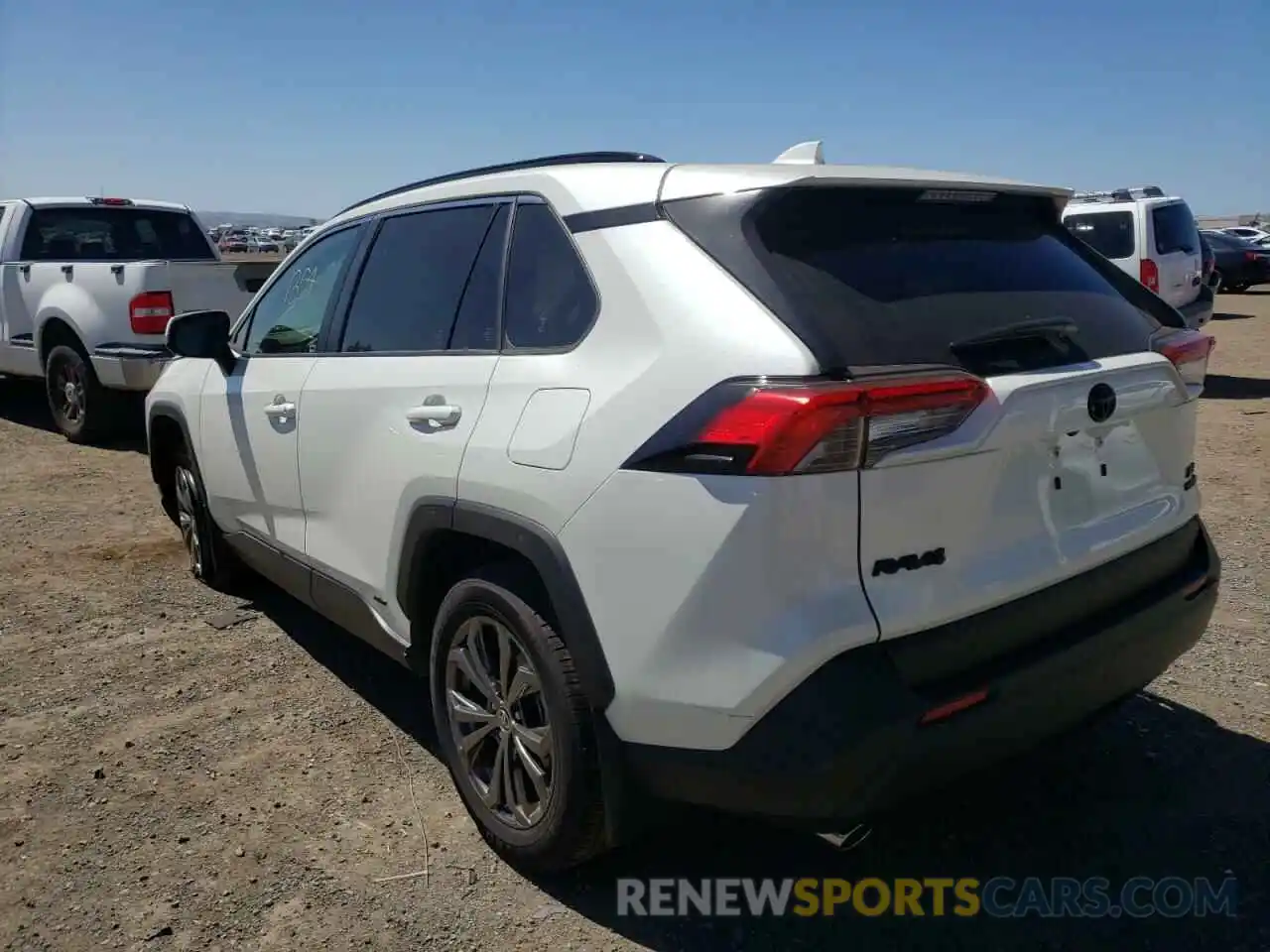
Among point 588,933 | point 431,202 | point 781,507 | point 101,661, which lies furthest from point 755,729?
point 101,661

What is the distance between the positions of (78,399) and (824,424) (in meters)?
8.27

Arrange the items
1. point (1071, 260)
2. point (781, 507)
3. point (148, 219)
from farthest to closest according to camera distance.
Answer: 1. point (148, 219)
2. point (1071, 260)
3. point (781, 507)

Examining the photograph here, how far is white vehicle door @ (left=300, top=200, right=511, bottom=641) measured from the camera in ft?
9.46

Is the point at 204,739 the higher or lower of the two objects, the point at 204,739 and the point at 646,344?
the lower

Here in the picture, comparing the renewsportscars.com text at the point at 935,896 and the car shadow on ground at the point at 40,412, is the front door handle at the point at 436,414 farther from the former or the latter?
the car shadow on ground at the point at 40,412

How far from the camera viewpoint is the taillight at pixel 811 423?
79.4 inches

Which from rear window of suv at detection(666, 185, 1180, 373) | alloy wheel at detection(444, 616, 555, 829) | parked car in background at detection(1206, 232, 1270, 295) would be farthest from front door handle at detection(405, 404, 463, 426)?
parked car in background at detection(1206, 232, 1270, 295)

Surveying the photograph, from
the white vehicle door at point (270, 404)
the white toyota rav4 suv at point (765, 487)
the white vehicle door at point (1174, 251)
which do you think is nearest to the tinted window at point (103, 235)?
the white vehicle door at point (270, 404)

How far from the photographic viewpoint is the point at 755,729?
211cm

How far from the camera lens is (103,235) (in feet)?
30.8

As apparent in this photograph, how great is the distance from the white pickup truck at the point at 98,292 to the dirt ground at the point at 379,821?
3798 mm

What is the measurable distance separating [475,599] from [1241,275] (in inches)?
1016

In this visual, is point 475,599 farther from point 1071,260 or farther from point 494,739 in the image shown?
point 1071,260

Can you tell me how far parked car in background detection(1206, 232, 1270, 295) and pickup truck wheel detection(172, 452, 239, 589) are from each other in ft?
79.0
